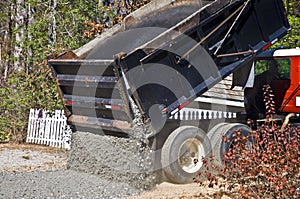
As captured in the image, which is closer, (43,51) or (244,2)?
(244,2)

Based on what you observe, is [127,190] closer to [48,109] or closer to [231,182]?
[231,182]

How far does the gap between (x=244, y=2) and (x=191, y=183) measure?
3327mm

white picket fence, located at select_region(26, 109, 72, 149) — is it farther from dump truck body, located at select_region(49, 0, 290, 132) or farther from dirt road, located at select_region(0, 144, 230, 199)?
dump truck body, located at select_region(49, 0, 290, 132)

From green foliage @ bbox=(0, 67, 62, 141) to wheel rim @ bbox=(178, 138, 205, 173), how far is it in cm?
713

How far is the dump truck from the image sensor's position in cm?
739

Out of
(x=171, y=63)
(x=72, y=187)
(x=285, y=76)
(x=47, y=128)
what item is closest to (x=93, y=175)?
(x=72, y=187)

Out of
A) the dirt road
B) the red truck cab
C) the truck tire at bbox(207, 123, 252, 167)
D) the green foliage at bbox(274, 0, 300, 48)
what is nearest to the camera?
the dirt road

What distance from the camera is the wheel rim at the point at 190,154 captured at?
827 cm

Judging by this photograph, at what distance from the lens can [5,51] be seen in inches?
1101

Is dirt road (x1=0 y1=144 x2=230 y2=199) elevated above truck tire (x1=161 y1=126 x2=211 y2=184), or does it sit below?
below

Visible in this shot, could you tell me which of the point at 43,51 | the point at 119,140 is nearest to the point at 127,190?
the point at 119,140

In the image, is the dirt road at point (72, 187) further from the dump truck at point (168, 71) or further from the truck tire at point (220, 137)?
the truck tire at point (220, 137)

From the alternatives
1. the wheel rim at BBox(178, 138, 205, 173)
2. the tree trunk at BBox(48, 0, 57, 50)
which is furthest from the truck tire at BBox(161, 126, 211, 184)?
the tree trunk at BBox(48, 0, 57, 50)

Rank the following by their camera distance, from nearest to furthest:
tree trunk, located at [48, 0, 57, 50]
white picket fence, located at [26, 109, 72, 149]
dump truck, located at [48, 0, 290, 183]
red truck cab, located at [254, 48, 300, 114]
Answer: dump truck, located at [48, 0, 290, 183] < red truck cab, located at [254, 48, 300, 114] < white picket fence, located at [26, 109, 72, 149] < tree trunk, located at [48, 0, 57, 50]
